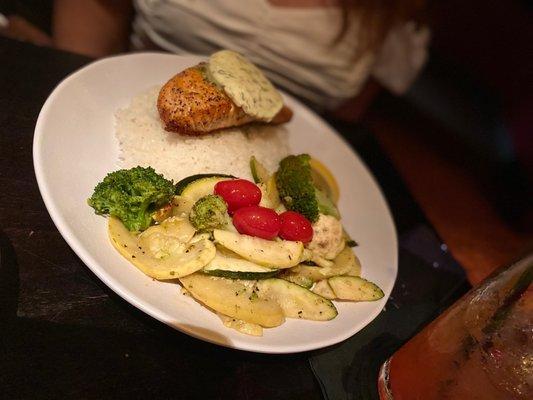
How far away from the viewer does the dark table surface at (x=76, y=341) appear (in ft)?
3.87

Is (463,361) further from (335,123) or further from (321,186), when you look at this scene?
(335,123)

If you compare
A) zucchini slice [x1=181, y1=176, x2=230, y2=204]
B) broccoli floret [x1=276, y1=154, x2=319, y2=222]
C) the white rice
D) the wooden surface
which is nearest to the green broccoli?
broccoli floret [x1=276, y1=154, x2=319, y2=222]

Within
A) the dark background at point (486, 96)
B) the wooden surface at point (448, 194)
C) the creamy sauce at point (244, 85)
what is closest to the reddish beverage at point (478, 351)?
the creamy sauce at point (244, 85)

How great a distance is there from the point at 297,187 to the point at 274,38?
110cm

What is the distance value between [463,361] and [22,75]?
1809mm

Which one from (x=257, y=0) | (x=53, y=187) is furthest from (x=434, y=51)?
(x=53, y=187)

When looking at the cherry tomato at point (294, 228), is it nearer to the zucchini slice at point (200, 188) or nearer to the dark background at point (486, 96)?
the zucchini slice at point (200, 188)

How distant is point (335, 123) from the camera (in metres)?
2.85

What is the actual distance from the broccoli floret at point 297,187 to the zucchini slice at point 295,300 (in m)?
0.33

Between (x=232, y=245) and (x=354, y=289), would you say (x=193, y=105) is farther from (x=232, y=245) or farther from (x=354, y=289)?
(x=354, y=289)

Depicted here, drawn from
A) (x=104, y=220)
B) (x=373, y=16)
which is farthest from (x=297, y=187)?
(x=373, y=16)

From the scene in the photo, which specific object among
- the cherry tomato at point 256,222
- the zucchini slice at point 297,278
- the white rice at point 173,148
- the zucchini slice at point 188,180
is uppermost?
the cherry tomato at point 256,222

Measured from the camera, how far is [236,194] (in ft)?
5.41

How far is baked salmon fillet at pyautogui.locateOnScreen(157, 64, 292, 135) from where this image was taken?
179 cm
